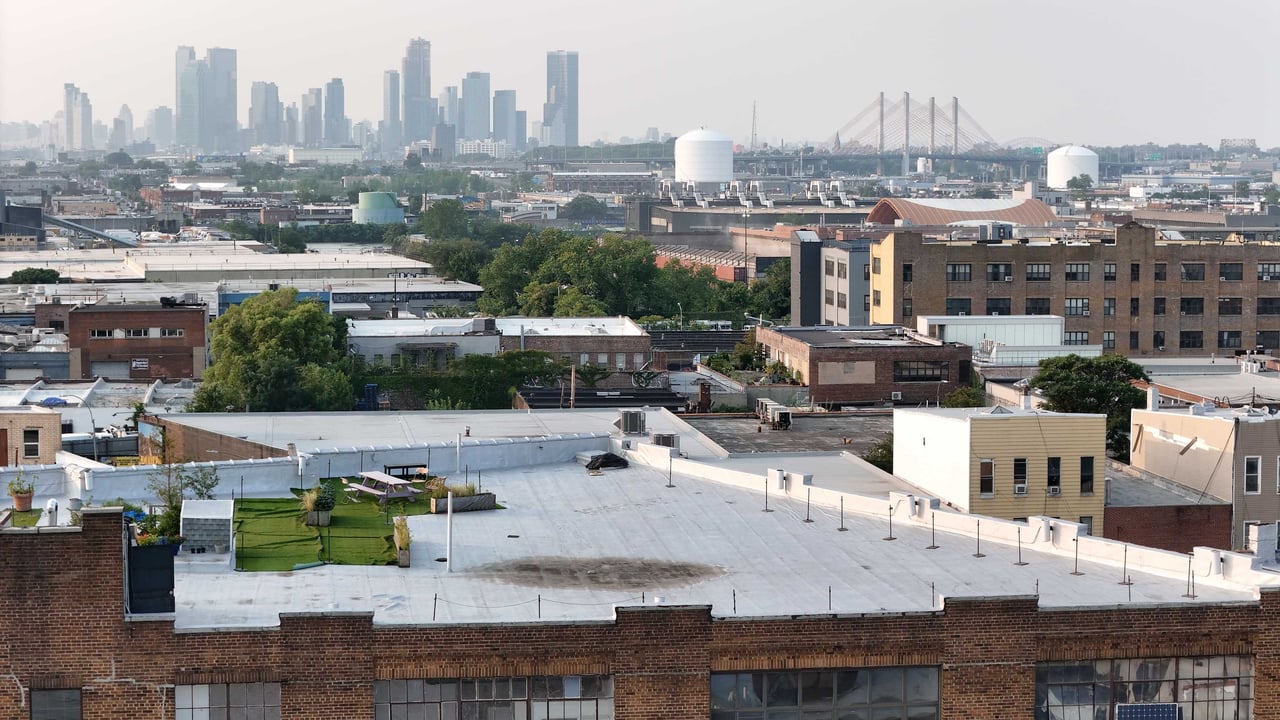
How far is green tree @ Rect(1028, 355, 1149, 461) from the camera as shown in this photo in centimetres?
4075

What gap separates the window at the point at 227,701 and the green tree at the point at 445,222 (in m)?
159

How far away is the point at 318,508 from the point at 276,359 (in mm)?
31349

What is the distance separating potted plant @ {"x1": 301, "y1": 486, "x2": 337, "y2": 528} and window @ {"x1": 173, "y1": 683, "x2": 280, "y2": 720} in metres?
5.84

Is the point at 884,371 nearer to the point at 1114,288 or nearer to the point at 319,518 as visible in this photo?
the point at 1114,288

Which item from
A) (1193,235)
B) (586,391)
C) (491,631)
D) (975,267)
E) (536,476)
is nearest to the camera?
(491,631)

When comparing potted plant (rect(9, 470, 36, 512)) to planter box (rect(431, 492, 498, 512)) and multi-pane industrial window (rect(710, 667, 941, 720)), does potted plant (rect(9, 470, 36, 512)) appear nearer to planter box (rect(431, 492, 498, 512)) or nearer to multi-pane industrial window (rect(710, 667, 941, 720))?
planter box (rect(431, 492, 498, 512))

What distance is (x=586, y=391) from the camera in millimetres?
56531

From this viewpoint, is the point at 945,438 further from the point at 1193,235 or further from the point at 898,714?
the point at 1193,235

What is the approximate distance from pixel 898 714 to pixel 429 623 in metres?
4.35

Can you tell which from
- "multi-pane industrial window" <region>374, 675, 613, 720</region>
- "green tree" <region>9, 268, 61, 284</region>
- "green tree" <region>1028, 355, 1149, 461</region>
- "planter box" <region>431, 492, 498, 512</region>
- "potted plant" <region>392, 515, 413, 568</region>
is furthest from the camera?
"green tree" <region>9, 268, 61, 284</region>

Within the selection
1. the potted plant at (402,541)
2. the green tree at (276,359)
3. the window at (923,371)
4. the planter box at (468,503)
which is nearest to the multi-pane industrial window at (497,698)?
the potted plant at (402,541)

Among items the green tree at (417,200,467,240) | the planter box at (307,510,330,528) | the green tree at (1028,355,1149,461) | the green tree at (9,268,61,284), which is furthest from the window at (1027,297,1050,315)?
the green tree at (417,200,467,240)

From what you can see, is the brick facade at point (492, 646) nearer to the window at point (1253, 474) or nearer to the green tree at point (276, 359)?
the window at point (1253, 474)

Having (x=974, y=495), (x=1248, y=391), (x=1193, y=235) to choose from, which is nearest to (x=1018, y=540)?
(x=974, y=495)
